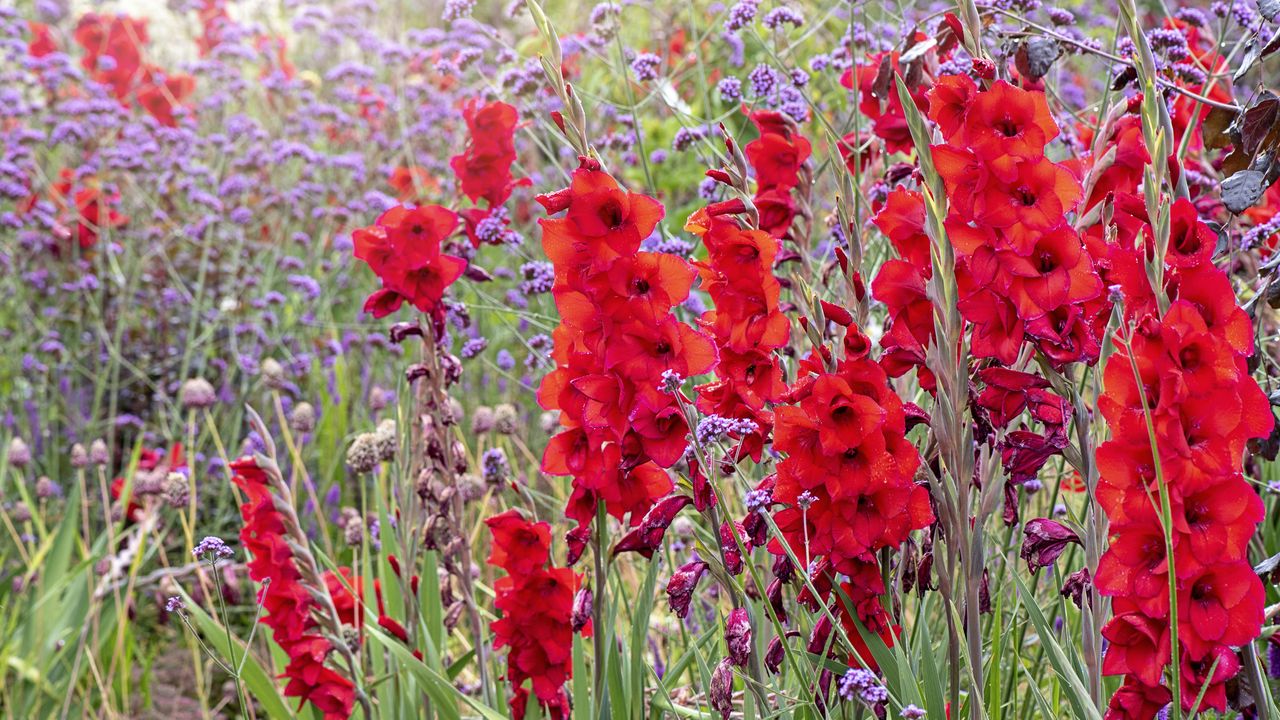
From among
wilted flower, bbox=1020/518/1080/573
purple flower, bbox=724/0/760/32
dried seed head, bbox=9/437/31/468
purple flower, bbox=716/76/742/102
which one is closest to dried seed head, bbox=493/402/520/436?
purple flower, bbox=716/76/742/102

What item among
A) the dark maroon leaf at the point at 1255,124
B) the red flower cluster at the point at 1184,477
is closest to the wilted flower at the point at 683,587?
the red flower cluster at the point at 1184,477

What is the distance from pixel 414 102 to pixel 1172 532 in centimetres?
532

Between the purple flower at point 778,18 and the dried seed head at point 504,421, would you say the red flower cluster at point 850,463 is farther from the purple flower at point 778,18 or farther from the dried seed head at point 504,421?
the dried seed head at point 504,421

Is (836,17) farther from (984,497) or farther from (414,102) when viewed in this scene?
(984,497)

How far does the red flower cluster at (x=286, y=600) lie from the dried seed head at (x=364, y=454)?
14.7 inches

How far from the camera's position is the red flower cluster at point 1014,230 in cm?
129

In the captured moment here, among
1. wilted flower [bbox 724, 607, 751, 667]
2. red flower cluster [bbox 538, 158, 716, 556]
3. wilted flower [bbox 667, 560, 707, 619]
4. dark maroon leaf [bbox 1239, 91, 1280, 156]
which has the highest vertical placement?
dark maroon leaf [bbox 1239, 91, 1280, 156]

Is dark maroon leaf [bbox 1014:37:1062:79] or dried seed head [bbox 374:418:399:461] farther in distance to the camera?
dried seed head [bbox 374:418:399:461]

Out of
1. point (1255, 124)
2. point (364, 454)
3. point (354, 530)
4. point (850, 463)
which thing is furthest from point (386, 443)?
point (1255, 124)

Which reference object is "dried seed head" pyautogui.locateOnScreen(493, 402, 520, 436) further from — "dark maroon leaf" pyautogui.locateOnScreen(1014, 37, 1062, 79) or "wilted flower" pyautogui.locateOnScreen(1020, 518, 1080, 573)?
"wilted flower" pyautogui.locateOnScreen(1020, 518, 1080, 573)

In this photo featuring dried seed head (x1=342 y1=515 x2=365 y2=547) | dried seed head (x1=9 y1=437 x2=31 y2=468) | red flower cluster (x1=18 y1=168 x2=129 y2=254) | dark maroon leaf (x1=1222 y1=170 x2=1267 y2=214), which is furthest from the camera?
red flower cluster (x1=18 y1=168 x2=129 y2=254)

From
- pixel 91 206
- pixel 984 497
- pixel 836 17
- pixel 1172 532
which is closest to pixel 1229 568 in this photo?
pixel 1172 532

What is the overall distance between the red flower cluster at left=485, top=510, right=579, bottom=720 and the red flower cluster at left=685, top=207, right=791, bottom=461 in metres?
0.42

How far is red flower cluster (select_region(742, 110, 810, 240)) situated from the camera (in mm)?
1930
